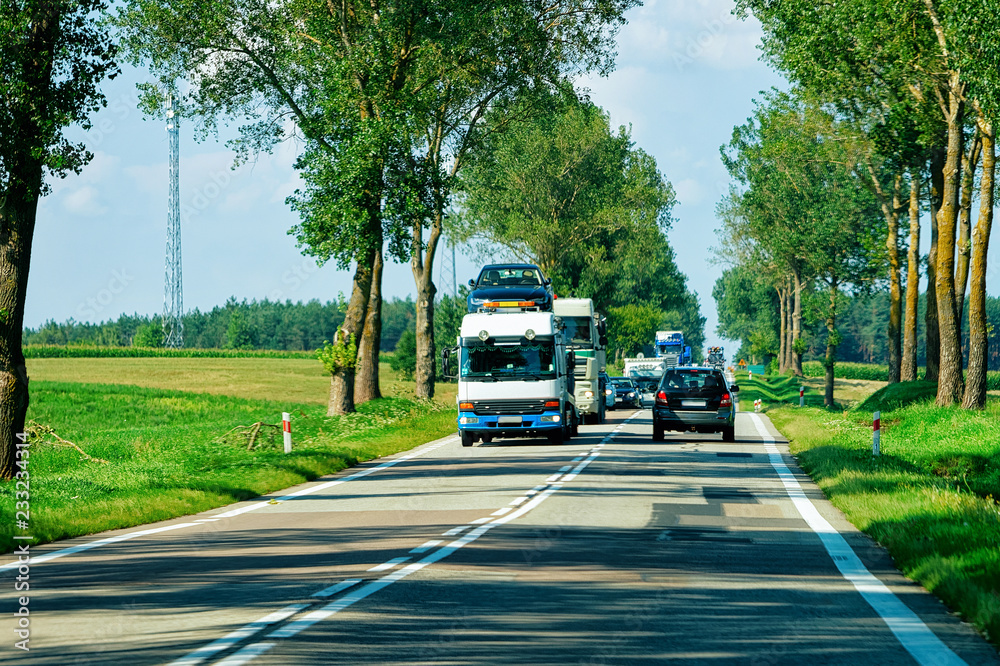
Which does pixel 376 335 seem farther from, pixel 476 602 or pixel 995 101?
pixel 476 602

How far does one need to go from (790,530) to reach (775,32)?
85.4 feet

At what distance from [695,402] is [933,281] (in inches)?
499

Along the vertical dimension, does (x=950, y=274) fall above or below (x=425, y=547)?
above

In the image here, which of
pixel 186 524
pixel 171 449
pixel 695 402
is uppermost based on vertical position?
pixel 695 402

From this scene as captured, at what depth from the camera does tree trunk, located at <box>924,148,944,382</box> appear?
127ft

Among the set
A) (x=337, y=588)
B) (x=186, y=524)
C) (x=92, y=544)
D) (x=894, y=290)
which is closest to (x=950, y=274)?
(x=894, y=290)

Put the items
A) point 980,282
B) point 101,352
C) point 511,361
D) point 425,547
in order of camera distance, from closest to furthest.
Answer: point 425,547, point 511,361, point 980,282, point 101,352

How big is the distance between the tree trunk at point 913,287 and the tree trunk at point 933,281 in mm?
3518

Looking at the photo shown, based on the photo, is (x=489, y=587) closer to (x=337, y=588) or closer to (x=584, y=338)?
(x=337, y=588)

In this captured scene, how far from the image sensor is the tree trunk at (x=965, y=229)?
34156mm

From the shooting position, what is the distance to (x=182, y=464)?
792 inches

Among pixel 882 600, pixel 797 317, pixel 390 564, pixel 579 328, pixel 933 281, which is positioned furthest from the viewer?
pixel 797 317

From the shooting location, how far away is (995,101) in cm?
2755

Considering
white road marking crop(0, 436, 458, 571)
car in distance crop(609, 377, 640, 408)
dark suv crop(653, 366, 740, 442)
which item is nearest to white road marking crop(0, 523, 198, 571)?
white road marking crop(0, 436, 458, 571)
